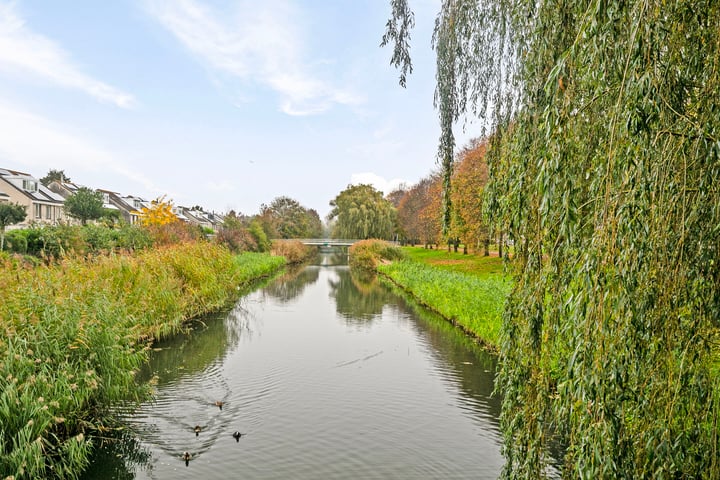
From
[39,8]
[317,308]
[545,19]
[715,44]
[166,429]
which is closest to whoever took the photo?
[715,44]

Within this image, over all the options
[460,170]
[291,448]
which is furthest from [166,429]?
[460,170]

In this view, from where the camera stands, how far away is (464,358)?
9.38 m

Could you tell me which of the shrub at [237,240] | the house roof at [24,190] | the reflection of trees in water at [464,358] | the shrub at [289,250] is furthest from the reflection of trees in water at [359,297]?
the house roof at [24,190]

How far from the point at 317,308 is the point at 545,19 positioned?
13.1 m

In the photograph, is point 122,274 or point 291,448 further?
point 122,274

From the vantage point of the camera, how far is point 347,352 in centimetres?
987

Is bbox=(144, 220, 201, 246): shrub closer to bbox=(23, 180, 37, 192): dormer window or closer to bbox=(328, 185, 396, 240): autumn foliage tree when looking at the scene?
bbox=(328, 185, 396, 240): autumn foliage tree

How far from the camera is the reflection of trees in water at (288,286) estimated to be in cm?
1822

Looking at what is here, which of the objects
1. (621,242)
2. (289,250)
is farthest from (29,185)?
(621,242)

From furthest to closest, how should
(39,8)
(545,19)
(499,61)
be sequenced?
(39,8) → (499,61) → (545,19)

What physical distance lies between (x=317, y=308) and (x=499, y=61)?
1180cm

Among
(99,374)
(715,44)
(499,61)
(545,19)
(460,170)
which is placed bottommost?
(99,374)

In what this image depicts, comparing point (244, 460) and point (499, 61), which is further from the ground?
point (499, 61)

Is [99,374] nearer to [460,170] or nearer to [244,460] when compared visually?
[244,460]
